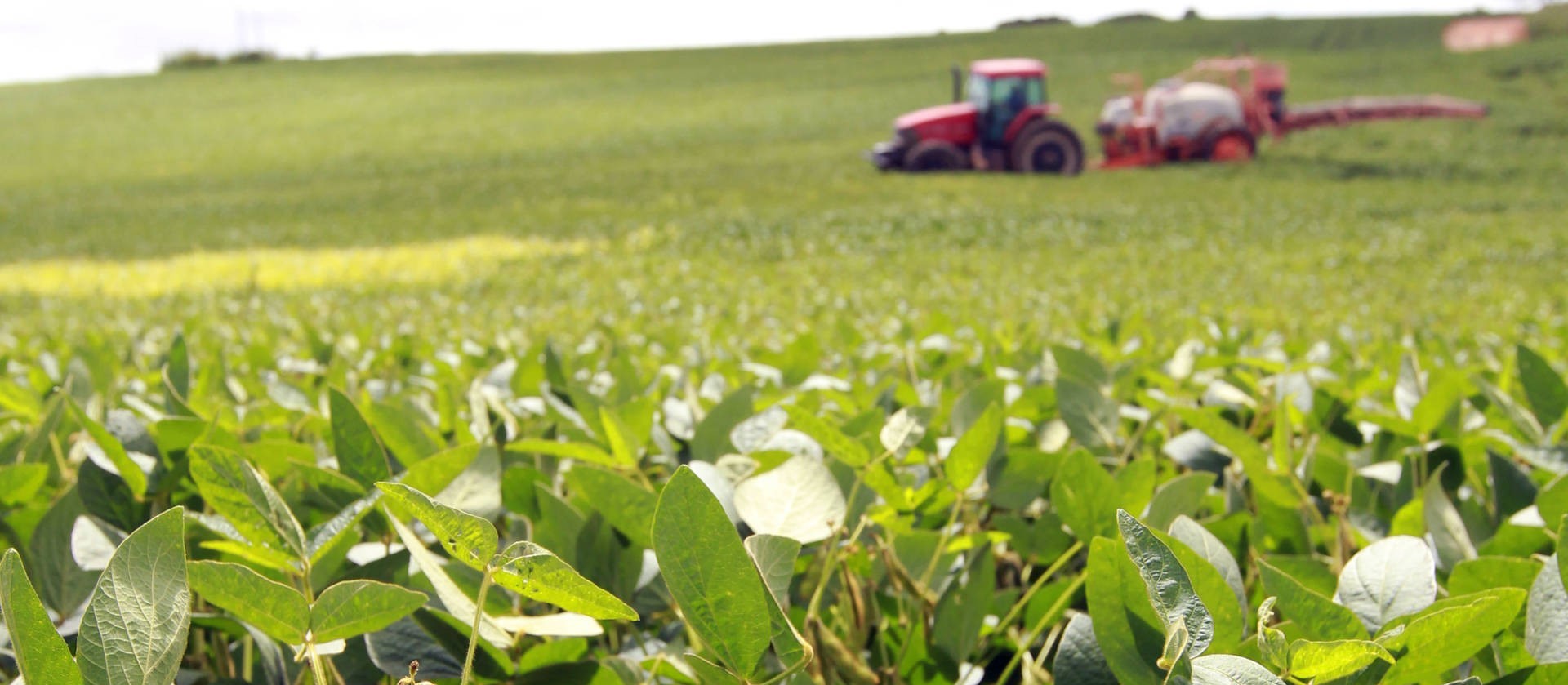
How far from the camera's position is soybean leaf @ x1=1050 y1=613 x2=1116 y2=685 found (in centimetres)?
48

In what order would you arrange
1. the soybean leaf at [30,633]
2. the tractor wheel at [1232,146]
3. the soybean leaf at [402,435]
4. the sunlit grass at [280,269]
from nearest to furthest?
the soybean leaf at [30,633], the soybean leaf at [402,435], the sunlit grass at [280,269], the tractor wheel at [1232,146]

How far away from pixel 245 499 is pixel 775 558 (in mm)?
263

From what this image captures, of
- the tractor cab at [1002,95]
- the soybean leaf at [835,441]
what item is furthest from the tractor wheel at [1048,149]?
the soybean leaf at [835,441]

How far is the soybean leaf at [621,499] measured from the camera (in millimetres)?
→ 569

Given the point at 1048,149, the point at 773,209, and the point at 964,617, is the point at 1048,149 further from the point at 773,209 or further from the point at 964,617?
the point at 964,617

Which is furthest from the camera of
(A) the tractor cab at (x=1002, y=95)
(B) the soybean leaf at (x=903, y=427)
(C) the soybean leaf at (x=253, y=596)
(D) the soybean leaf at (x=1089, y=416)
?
(A) the tractor cab at (x=1002, y=95)

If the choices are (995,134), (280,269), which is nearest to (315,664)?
(280,269)

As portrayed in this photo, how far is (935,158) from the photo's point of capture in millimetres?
15594

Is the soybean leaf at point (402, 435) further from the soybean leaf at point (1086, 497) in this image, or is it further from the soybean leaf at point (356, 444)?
the soybean leaf at point (1086, 497)

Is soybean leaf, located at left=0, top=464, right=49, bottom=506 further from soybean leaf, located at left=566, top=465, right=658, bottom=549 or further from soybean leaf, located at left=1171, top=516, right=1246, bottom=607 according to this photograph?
soybean leaf, located at left=1171, top=516, right=1246, bottom=607

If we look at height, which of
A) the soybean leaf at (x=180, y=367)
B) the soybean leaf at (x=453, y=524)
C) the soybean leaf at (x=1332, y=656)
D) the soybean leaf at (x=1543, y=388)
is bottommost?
the soybean leaf at (x=1543, y=388)

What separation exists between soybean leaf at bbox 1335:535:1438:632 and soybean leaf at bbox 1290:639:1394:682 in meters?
0.12

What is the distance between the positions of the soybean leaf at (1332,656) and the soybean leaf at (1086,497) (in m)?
0.26

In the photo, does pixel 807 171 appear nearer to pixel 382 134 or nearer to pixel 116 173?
pixel 382 134
